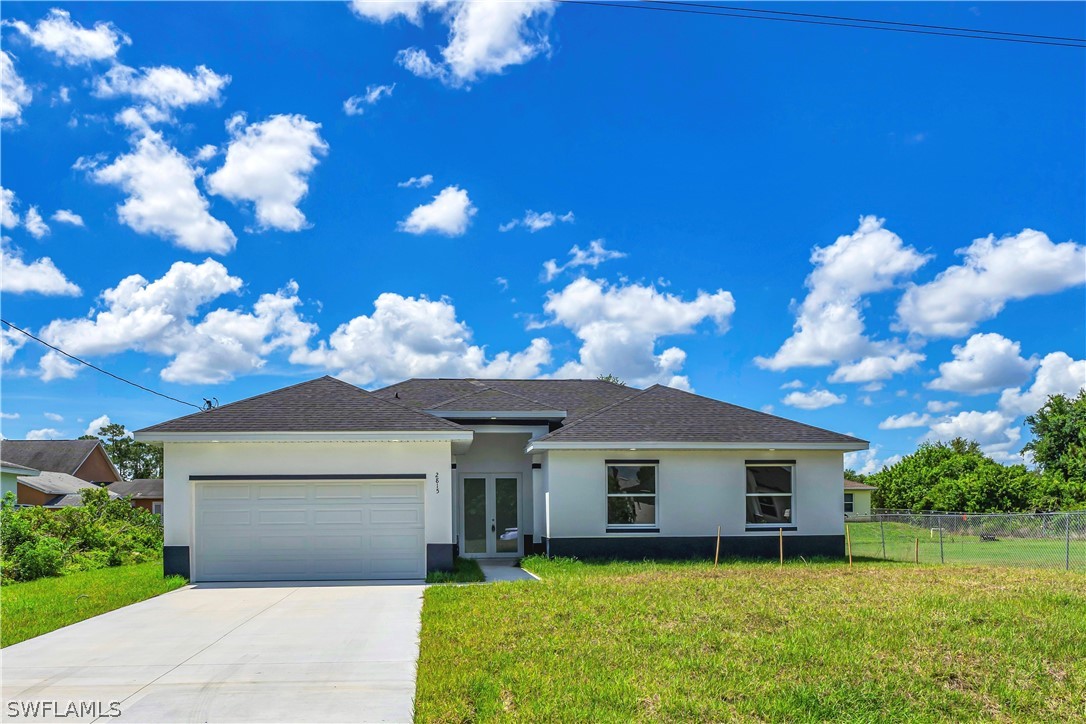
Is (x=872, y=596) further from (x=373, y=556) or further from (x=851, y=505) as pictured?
(x=851, y=505)

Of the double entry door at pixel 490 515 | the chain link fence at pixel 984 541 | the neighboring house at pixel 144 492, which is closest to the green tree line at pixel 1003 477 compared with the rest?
the chain link fence at pixel 984 541

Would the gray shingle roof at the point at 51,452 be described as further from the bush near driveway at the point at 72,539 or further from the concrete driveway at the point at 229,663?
the concrete driveway at the point at 229,663

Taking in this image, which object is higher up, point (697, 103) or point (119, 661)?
point (697, 103)

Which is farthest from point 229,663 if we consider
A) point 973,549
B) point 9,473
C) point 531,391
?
point 9,473

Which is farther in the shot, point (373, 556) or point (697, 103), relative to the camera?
point (697, 103)

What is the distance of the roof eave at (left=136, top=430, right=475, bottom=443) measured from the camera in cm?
1614

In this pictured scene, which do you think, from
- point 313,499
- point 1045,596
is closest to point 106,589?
point 313,499

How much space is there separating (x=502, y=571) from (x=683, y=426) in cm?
556

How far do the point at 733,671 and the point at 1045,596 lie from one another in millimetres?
6770

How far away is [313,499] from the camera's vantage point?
16609mm

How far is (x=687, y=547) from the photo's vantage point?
62.5 ft

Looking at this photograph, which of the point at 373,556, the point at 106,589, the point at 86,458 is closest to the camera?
the point at 106,589

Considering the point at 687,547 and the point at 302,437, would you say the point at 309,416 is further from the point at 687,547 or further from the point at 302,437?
the point at 687,547

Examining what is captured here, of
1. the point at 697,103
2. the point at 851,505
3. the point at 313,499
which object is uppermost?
the point at 697,103
